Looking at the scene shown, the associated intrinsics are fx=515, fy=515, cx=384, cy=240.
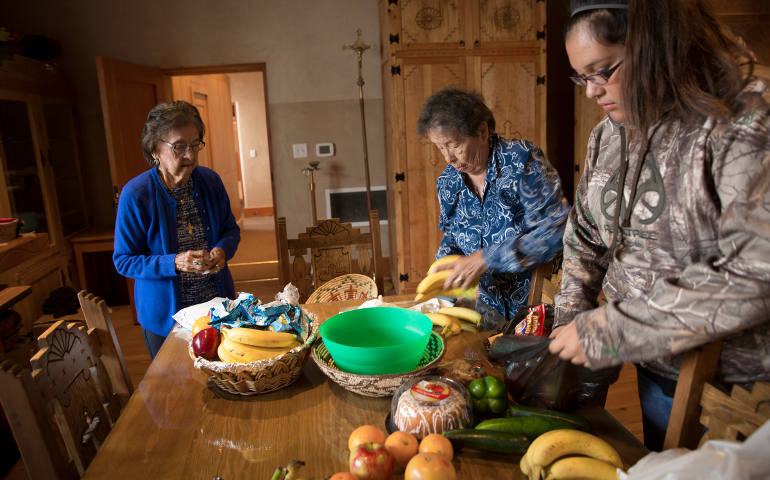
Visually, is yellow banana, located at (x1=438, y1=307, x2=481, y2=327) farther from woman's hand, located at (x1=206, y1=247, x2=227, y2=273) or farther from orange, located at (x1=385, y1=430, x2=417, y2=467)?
woman's hand, located at (x1=206, y1=247, x2=227, y2=273)

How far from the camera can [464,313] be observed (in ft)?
5.34

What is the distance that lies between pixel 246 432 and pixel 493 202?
3.60ft

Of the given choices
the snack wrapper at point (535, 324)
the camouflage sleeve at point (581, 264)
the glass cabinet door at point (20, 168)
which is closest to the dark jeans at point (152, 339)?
the snack wrapper at point (535, 324)

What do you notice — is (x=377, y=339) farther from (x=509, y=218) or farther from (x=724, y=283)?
(x=724, y=283)

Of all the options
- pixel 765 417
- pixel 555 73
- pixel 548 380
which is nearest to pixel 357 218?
pixel 555 73

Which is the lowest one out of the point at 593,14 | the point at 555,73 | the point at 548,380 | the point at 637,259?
the point at 548,380

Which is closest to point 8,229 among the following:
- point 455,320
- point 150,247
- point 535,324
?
point 150,247

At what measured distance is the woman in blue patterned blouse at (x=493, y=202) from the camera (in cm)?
164

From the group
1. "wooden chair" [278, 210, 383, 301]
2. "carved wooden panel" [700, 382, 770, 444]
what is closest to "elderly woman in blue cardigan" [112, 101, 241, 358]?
"wooden chair" [278, 210, 383, 301]

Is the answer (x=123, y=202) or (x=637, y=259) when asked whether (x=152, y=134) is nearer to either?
(x=123, y=202)

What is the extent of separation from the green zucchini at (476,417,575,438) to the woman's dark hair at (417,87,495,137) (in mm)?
1014

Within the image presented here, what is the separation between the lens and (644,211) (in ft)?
3.26

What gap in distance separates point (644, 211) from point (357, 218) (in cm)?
399

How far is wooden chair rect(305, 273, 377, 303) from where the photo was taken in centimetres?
212
